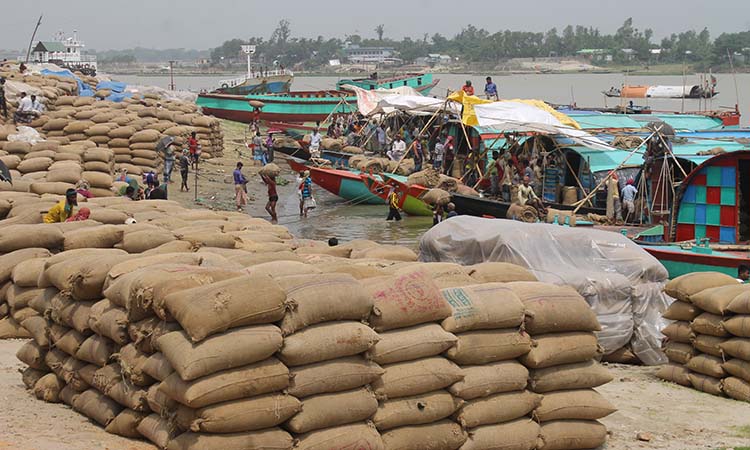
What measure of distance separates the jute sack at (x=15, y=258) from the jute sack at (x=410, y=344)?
15.9ft

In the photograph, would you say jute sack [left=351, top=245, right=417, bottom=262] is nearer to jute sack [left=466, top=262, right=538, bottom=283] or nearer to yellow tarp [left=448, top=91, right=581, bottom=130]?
jute sack [left=466, top=262, right=538, bottom=283]

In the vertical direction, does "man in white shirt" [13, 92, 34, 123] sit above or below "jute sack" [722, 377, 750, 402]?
above

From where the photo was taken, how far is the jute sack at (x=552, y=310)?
26.0ft

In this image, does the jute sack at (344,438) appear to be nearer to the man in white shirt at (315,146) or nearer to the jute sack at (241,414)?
the jute sack at (241,414)

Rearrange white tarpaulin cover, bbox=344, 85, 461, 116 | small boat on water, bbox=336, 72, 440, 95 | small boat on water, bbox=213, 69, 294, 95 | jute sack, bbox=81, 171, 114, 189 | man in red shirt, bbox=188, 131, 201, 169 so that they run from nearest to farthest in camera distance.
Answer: jute sack, bbox=81, 171, 114, 189, man in red shirt, bbox=188, 131, 201, 169, white tarpaulin cover, bbox=344, 85, 461, 116, small boat on water, bbox=336, 72, 440, 95, small boat on water, bbox=213, 69, 294, 95

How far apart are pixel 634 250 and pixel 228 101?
4135 cm

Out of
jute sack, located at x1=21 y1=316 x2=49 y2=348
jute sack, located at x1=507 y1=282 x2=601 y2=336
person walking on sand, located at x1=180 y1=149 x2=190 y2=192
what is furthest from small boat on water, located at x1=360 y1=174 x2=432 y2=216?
jute sack, located at x1=507 y1=282 x2=601 y2=336

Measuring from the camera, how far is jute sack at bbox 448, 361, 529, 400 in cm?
748

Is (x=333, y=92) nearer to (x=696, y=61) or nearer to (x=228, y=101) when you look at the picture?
(x=228, y=101)

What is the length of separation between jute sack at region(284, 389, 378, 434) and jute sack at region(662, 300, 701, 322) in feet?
14.7

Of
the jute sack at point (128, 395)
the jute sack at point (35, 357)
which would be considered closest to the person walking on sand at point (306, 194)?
the jute sack at point (35, 357)

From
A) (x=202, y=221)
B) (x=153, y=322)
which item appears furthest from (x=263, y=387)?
(x=202, y=221)

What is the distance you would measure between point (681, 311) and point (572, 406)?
289cm

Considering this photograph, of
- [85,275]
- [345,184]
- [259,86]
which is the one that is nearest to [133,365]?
[85,275]
